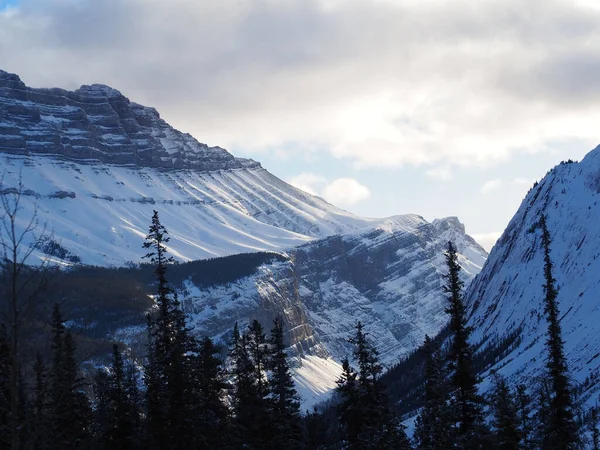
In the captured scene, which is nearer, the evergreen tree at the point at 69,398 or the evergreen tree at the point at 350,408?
the evergreen tree at the point at 69,398

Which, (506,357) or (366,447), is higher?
(506,357)

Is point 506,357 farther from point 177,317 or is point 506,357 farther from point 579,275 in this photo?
point 177,317

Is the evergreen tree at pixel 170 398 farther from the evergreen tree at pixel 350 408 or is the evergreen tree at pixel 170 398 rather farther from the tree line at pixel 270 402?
the evergreen tree at pixel 350 408

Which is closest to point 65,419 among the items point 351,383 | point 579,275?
point 351,383

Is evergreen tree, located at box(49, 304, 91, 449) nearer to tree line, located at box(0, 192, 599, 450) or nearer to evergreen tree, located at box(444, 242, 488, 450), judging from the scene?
tree line, located at box(0, 192, 599, 450)

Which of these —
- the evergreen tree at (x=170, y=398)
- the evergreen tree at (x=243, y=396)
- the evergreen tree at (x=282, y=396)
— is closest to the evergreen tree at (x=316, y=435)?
the evergreen tree at (x=282, y=396)

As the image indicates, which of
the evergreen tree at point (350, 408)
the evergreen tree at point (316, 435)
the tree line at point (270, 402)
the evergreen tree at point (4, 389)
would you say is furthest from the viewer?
the evergreen tree at point (316, 435)

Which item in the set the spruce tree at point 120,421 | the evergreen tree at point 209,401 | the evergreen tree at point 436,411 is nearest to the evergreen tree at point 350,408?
the evergreen tree at point 436,411

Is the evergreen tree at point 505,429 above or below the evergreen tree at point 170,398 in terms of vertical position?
below

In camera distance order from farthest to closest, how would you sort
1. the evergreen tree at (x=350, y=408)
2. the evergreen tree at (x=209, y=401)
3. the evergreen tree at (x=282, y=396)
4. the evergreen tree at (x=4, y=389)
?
the evergreen tree at (x=350, y=408)
the evergreen tree at (x=282, y=396)
the evergreen tree at (x=209, y=401)
the evergreen tree at (x=4, y=389)

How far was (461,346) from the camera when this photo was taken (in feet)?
165

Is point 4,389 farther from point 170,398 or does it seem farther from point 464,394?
point 464,394

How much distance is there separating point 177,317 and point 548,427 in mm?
21998

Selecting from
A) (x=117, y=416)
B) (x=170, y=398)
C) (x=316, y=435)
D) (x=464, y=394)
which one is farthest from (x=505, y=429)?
(x=316, y=435)
